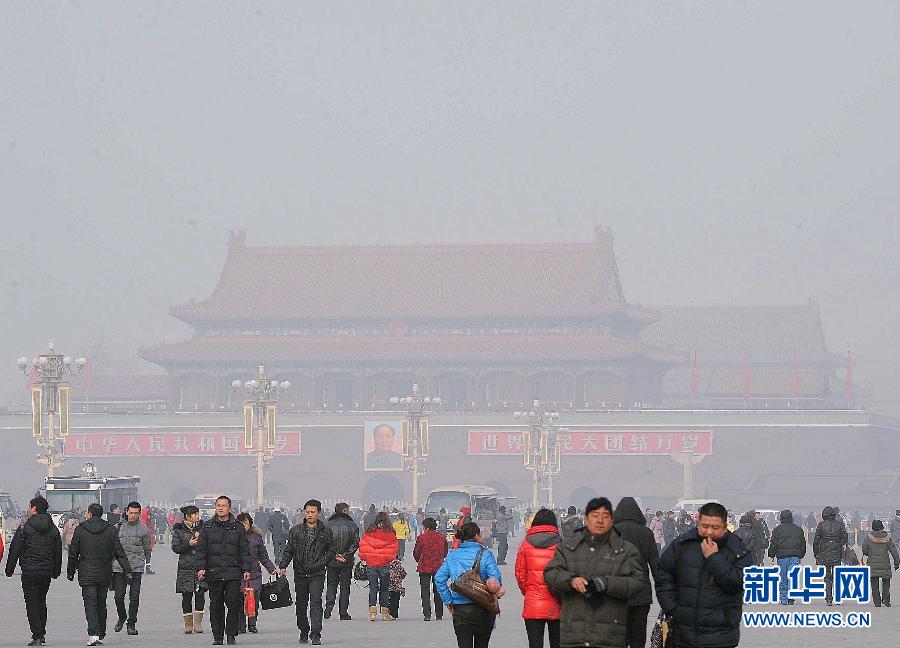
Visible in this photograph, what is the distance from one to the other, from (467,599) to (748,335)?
91.7 metres

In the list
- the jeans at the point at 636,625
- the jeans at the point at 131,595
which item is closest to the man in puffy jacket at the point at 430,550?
the jeans at the point at 131,595

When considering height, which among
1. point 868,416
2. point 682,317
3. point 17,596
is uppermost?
point 682,317

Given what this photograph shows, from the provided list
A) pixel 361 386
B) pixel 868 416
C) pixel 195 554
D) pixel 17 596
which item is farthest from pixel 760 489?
pixel 195 554

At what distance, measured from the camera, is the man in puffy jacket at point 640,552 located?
10414 millimetres

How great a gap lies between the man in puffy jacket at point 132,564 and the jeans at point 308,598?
62.9 inches

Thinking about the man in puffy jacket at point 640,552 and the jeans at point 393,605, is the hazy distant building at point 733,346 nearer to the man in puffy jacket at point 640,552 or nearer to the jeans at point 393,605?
the jeans at point 393,605

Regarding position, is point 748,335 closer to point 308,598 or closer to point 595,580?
point 308,598

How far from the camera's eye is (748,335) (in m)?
103

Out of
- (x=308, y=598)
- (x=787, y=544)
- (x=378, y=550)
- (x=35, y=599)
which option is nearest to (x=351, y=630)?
(x=378, y=550)

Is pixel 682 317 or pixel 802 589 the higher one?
pixel 682 317

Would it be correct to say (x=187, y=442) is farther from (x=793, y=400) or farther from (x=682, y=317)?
(x=682, y=317)

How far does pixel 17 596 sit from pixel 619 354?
205 ft

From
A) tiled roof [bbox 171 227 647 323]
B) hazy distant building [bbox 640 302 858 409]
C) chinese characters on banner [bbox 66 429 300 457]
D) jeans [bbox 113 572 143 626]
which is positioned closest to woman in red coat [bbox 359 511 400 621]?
jeans [bbox 113 572 143 626]

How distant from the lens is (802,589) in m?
13.9
